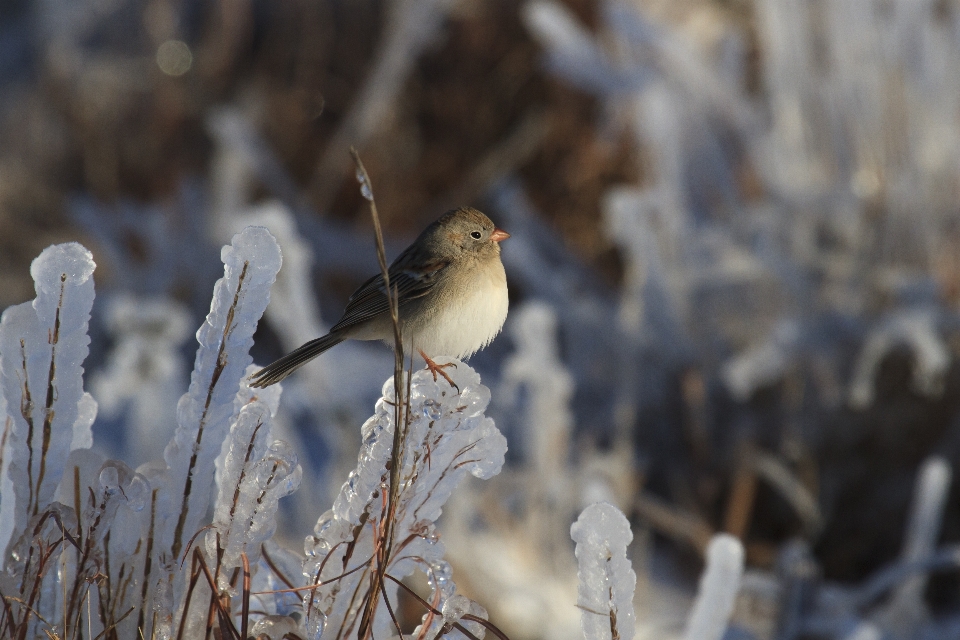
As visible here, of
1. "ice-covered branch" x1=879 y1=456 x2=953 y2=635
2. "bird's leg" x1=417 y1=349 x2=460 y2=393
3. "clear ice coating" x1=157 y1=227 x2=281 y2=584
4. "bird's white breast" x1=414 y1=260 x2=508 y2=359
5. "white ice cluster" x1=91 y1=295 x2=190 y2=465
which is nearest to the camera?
"clear ice coating" x1=157 y1=227 x2=281 y2=584

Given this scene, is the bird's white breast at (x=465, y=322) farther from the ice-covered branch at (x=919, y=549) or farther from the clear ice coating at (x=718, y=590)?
the ice-covered branch at (x=919, y=549)

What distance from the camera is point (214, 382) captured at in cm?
93

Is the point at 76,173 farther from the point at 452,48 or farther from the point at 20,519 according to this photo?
the point at 20,519

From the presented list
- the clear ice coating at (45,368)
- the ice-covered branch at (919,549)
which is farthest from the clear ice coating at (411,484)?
the ice-covered branch at (919,549)

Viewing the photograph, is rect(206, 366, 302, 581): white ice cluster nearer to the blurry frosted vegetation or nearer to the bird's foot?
the blurry frosted vegetation

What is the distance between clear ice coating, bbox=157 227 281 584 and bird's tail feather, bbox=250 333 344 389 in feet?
0.32

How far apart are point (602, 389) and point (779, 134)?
3.88 feet

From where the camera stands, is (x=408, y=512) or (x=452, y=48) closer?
(x=408, y=512)

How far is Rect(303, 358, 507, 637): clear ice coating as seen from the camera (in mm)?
972

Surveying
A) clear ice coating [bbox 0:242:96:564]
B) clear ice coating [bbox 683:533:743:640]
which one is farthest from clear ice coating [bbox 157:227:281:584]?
clear ice coating [bbox 683:533:743:640]

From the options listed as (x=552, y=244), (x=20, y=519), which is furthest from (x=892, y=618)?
(x=20, y=519)

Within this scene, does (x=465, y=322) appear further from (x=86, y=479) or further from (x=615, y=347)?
(x=615, y=347)

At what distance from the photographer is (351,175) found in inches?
204

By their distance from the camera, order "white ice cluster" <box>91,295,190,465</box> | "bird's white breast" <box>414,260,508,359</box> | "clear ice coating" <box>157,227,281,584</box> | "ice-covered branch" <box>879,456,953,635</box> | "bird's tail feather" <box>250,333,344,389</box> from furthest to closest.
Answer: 1. "white ice cluster" <box>91,295,190,465</box>
2. "ice-covered branch" <box>879,456,953,635</box>
3. "bird's white breast" <box>414,260,508,359</box>
4. "bird's tail feather" <box>250,333,344,389</box>
5. "clear ice coating" <box>157,227,281,584</box>
